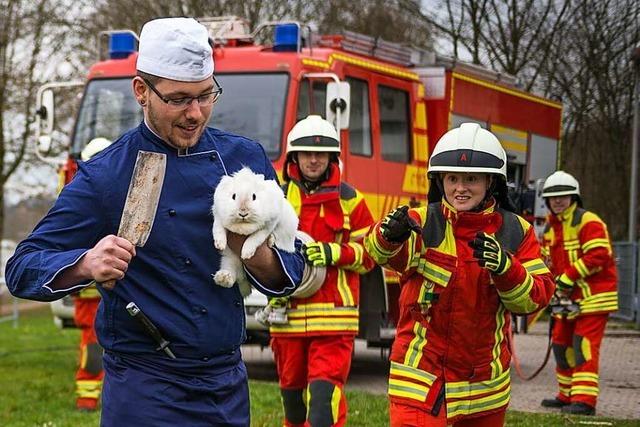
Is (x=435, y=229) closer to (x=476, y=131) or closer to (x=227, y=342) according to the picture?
(x=476, y=131)

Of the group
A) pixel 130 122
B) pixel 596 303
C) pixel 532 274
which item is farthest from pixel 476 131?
pixel 130 122

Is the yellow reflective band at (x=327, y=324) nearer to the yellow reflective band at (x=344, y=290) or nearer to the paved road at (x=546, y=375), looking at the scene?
the yellow reflective band at (x=344, y=290)

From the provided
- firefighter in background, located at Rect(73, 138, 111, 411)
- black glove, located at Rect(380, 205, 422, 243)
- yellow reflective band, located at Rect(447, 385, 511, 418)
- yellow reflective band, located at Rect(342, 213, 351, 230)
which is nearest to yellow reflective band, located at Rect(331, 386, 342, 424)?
yellow reflective band, located at Rect(342, 213, 351, 230)

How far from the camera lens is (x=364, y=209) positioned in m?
7.57

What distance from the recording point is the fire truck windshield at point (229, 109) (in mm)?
10531

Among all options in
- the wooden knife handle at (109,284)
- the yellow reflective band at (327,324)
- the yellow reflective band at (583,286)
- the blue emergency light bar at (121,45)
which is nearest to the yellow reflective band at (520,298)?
the wooden knife handle at (109,284)

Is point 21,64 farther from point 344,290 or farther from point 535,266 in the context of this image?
point 535,266

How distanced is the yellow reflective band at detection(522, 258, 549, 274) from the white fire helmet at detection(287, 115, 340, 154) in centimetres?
246

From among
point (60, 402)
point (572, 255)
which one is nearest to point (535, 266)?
point (572, 255)

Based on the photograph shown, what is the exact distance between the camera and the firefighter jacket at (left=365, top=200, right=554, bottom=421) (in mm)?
5070

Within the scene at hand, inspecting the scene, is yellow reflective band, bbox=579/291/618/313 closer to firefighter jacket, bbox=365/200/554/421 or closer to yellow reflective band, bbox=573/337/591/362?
yellow reflective band, bbox=573/337/591/362

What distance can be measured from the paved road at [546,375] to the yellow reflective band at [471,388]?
4407mm

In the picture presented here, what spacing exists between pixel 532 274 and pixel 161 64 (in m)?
2.27

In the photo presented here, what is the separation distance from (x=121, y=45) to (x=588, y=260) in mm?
5094
